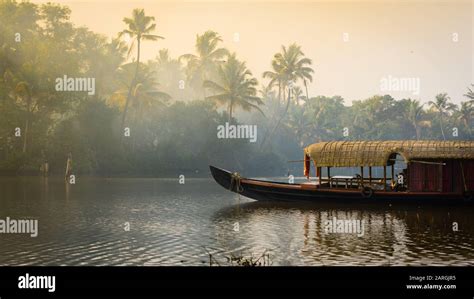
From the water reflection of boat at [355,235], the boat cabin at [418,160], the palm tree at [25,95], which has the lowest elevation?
the water reflection of boat at [355,235]

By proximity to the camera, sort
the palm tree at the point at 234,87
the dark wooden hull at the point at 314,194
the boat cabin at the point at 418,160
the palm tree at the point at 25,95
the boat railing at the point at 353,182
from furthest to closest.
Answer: the palm tree at the point at 234,87
the palm tree at the point at 25,95
the boat railing at the point at 353,182
the dark wooden hull at the point at 314,194
the boat cabin at the point at 418,160

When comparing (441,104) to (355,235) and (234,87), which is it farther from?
(355,235)

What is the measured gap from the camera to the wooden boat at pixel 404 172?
29531mm

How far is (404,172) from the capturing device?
31312 mm

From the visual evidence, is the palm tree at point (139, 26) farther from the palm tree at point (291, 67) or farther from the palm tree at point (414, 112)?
the palm tree at point (414, 112)

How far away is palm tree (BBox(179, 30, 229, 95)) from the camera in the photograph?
274ft

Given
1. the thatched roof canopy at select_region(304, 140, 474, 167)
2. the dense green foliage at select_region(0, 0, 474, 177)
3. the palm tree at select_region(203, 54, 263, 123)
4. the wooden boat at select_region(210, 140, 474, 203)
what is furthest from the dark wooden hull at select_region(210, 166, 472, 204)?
the palm tree at select_region(203, 54, 263, 123)

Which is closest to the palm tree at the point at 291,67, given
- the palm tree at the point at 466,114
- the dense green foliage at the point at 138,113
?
the dense green foliage at the point at 138,113

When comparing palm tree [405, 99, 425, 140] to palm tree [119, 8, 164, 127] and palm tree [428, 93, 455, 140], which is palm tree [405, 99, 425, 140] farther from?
palm tree [119, 8, 164, 127]
